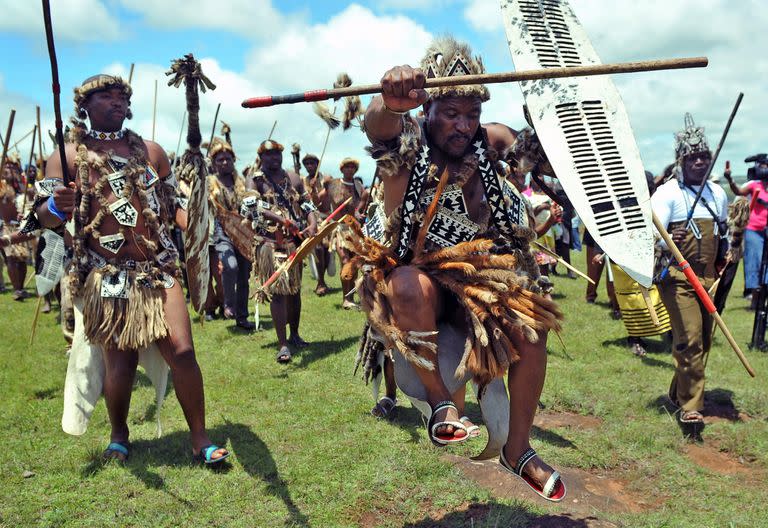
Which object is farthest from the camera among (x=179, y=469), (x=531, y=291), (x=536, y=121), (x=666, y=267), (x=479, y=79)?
(x=666, y=267)

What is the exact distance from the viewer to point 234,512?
4.10 meters

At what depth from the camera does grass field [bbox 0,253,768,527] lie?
4094 millimetres

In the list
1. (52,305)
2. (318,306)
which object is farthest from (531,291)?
(52,305)

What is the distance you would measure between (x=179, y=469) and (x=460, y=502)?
2.00 m

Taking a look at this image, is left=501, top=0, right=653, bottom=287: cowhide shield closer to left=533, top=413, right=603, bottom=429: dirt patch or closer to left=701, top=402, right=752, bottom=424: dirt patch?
left=533, top=413, right=603, bottom=429: dirt patch

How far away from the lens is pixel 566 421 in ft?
19.4

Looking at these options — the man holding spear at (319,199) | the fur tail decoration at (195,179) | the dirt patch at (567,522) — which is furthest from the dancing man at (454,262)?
the man holding spear at (319,199)

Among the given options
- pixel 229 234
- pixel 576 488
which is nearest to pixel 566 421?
pixel 576 488

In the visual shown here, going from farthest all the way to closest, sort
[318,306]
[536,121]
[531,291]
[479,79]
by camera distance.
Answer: [318,306], [531,291], [536,121], [479,79]

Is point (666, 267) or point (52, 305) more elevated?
point (666, 267)

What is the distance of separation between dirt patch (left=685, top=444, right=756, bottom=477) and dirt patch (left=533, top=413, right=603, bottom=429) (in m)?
0.78

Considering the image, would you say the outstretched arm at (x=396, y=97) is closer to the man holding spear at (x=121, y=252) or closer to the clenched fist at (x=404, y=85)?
the clenched fist at (x=404, y=85)

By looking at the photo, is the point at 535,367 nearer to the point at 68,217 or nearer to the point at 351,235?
the point at 351,235

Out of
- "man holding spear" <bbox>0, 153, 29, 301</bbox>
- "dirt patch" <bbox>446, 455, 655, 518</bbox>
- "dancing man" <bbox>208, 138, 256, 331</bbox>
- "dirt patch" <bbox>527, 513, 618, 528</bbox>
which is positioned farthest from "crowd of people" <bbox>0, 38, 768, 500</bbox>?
"man holding spear" <bbox>0, 153, 29, 301</bbox>
